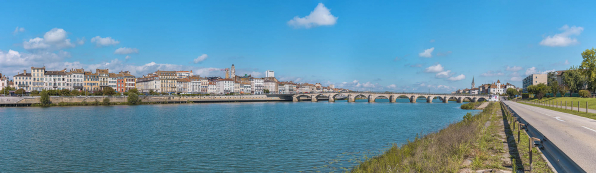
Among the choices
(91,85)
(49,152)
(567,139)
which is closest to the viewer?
(567,139)

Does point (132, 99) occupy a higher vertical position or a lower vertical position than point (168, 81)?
lower

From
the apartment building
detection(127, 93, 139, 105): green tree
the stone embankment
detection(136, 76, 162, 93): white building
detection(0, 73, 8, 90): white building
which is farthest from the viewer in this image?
the apartment building

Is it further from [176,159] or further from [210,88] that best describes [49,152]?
[210,88]

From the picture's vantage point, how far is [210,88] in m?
176

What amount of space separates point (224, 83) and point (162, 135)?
155m

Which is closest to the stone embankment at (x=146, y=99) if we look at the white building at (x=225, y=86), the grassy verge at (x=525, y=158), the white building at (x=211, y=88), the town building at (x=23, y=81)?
the white building at (x=225, y=86)

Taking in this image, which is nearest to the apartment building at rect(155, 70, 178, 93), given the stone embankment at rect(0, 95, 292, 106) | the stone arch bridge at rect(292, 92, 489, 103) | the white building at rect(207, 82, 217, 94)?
the white building at rect(207, 82, 217, 94)

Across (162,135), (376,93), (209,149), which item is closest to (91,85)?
(376,93)

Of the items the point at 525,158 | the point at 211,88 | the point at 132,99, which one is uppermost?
the point at 211,88

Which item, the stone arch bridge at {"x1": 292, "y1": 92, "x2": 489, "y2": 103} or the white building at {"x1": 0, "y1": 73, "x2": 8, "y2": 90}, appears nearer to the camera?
the white building at {"x1": 0, "y1": 73, "x2": 8, "y2": 90}

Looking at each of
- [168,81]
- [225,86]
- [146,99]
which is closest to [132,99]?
[146,99]

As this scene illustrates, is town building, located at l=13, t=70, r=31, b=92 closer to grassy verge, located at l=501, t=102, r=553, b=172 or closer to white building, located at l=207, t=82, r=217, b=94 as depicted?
white building, located at l=207, t=82, r=217, b=94

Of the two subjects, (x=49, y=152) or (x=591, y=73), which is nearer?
(x=49, y=152)

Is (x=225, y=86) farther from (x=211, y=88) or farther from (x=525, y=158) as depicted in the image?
(x=525, y=158)
